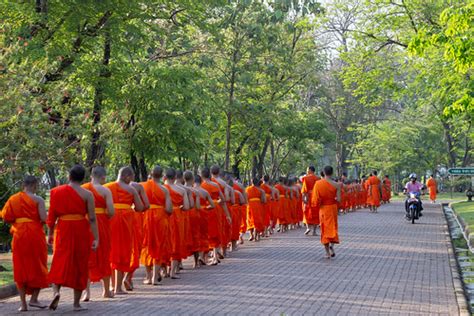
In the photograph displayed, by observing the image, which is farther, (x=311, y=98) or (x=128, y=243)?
(x=311, y=98)

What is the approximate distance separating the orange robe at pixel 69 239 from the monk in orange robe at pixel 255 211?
1202 centimetres

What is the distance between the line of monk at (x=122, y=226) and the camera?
10.6 metres

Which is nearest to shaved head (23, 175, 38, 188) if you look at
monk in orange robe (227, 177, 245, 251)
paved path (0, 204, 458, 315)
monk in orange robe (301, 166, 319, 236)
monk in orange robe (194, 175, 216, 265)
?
paved path (0, 204, 458, 315)

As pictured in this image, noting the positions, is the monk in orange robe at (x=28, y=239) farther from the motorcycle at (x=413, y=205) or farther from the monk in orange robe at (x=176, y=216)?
the motorcycle at (x=413, y=205)

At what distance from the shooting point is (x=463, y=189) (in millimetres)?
78625

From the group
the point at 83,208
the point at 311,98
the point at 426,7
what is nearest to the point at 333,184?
the point at 83,208

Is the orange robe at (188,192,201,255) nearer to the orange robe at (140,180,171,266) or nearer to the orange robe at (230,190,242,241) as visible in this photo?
the orange robe at (140,180,171,266)

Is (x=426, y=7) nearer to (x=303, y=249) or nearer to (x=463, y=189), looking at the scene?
(x=303, y=249)

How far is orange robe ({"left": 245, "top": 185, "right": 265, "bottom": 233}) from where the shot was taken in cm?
2250

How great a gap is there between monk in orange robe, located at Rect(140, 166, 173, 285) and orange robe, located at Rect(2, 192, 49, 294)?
2.79m

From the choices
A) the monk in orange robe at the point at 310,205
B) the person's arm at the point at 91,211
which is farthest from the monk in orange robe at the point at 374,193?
the person's arm at the point at 91,211

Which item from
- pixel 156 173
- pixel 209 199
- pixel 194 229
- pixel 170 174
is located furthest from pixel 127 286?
pixel 209 199

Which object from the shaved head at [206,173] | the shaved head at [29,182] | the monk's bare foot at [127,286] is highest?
the shaved head at [206,173]

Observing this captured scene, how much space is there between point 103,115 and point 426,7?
1485 centimetres
